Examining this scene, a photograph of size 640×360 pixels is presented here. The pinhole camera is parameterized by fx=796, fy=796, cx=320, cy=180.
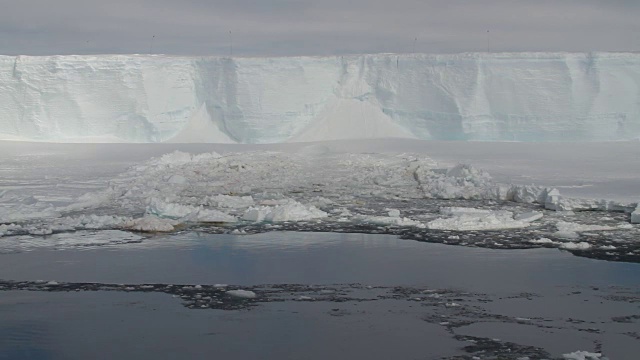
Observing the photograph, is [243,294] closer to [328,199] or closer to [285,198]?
[328,199]

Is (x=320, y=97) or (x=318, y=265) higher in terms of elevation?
(x=320, y=97)

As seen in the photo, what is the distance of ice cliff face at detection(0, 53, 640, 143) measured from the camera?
81.2ft

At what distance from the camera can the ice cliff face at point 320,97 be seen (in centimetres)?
2475

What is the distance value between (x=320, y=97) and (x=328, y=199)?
48.3 feet

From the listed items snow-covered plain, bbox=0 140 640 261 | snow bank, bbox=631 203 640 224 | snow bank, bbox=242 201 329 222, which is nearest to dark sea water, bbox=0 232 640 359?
snow-covered plain, bbox=0 140 640 261

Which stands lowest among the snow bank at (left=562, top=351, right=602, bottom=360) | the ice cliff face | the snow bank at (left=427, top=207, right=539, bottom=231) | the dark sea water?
the snow bank at (left=562, top=351, right=602, bottom=360)

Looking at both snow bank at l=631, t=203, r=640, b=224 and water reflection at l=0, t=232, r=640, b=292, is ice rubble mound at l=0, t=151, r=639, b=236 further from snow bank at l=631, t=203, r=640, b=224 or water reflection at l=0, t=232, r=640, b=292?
water reflection at l=0, t=232, r=640, b=292

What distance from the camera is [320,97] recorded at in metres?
26.4

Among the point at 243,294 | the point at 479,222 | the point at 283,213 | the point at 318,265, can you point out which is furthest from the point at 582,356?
the point at 283,213

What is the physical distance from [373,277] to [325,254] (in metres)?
1.10

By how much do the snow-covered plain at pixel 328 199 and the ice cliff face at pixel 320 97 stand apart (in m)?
5.80

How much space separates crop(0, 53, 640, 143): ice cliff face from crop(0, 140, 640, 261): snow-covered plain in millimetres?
5802

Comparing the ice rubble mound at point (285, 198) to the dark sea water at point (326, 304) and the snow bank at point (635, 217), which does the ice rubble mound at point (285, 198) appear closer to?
the snow bank at point (635, 217)

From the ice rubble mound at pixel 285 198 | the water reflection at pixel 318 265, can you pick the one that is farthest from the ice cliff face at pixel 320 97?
the water reflection at pixel 318 265
